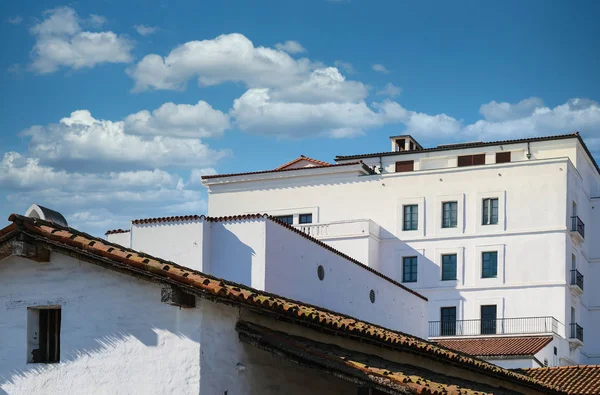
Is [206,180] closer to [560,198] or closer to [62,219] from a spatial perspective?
[560,198]

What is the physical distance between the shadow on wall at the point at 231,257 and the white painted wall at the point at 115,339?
586 inches

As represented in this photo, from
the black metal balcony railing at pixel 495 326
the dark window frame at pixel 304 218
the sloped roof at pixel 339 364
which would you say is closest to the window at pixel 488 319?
the black metal balcony railing at pixel 495 326

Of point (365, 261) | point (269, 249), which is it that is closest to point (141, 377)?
point (269, 249)

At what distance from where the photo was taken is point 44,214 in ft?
59.9

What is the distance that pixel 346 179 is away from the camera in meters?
62.3

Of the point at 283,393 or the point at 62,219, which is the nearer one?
the point at 283,393

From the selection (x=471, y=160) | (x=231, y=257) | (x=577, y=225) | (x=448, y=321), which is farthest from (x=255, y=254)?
(x=471, y=160)

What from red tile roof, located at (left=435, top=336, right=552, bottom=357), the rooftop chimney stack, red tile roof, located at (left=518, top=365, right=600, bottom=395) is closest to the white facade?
red tile roof, located at (left=518, top=365, right=600, bottom=395)

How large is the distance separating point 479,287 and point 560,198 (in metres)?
6.66

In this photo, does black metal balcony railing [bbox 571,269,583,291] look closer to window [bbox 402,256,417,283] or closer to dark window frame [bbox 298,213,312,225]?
window [bbox 402,256,417,283]

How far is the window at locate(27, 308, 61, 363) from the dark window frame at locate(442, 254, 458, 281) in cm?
4594

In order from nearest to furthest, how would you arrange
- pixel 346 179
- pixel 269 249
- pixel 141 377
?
pixel 141 377 → pixel 269 249 → pixel 346 179

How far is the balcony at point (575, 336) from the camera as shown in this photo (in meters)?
59.1

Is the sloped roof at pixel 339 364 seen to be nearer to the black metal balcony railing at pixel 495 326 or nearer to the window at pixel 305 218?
the black metal balcony railing at pixel 495 326
